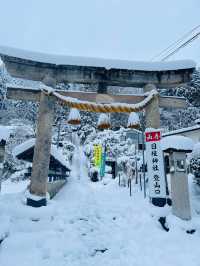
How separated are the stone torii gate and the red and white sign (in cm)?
66

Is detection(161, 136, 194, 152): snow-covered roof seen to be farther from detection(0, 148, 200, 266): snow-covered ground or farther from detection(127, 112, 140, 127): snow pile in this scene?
detection(0, 148, 200, 266): snow-covered ground

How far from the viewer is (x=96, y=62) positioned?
10.6 meters

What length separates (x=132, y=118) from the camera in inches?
418

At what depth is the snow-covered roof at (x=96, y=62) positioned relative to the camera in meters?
10.0

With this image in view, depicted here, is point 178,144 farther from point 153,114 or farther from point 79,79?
point 79,79

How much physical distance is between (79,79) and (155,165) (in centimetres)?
467

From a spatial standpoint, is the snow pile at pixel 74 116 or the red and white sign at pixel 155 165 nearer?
the red and white sign at pixel 155 165

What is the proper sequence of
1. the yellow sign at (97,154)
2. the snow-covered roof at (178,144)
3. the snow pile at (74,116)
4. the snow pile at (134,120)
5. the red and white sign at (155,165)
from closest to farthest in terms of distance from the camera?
the snow-covered roof at (178,144) → the red and white sign at (155,165) → the snow pile at (74,116) → the snow pile at (134,120) → the yellow sign at (97,154)

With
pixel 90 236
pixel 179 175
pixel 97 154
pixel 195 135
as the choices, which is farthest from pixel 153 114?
pixel 97 154

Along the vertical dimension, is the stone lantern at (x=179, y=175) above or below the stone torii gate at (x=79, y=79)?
below

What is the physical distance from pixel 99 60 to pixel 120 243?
6995 millimetres

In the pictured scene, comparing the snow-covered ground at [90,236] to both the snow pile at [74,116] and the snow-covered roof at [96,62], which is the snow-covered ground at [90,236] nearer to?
the snow pile at [74,116]

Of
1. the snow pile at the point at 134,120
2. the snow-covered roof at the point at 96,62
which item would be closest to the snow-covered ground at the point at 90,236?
the snow pile at the point at 134,120

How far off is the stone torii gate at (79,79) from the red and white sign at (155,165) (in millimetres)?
659
